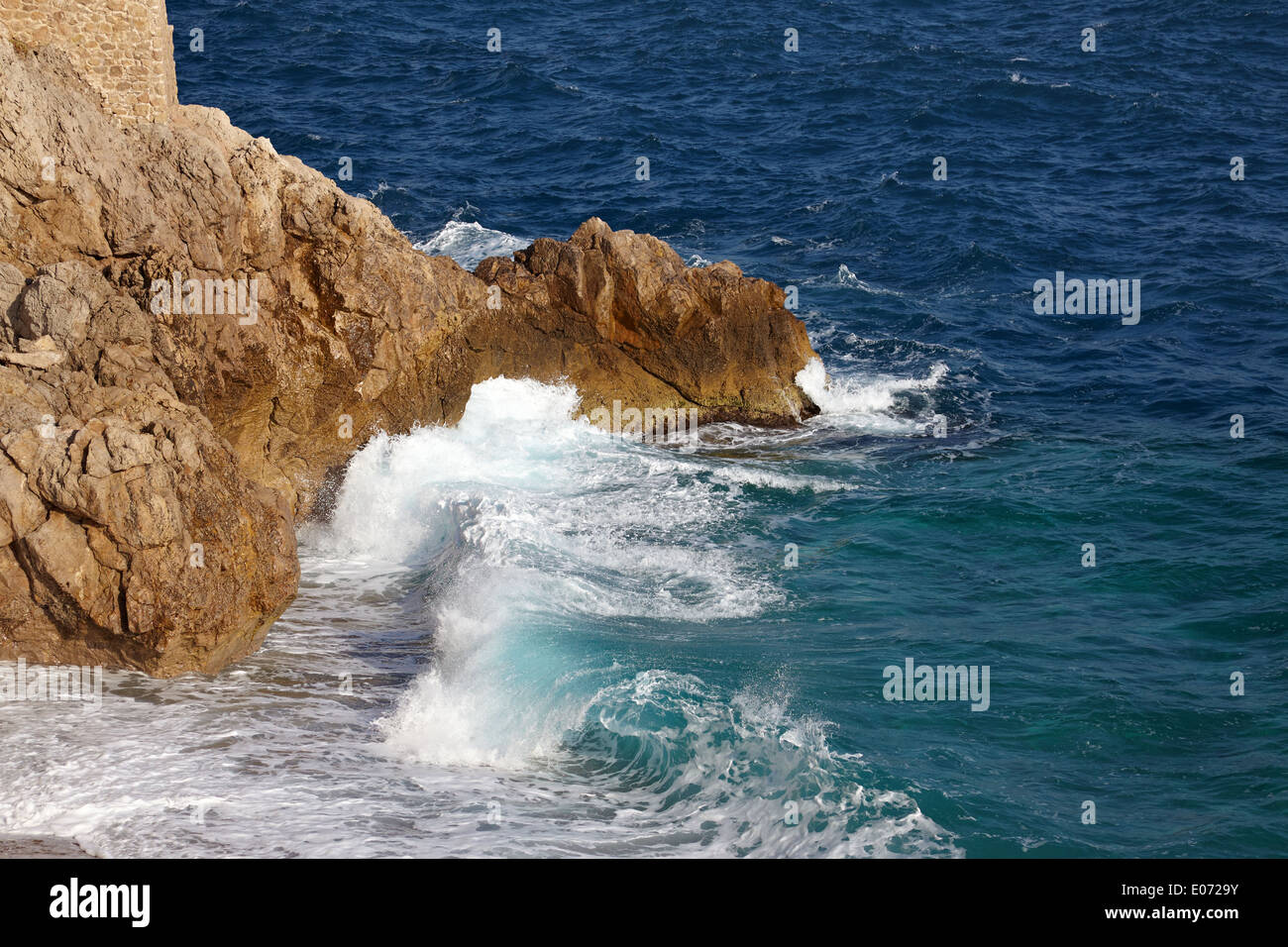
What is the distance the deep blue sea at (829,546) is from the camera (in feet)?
37.7

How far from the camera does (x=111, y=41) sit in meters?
16.2

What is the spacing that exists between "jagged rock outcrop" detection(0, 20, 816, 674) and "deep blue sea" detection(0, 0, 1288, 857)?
0.81 m

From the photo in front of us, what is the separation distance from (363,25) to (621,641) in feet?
116

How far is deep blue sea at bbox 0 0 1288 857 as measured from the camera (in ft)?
37.7

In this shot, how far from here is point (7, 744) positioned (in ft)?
38.0

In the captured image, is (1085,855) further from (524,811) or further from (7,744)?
(7,744)

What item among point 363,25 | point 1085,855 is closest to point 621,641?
point 1085,855

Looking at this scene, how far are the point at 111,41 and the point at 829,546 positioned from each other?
11.5 meters
